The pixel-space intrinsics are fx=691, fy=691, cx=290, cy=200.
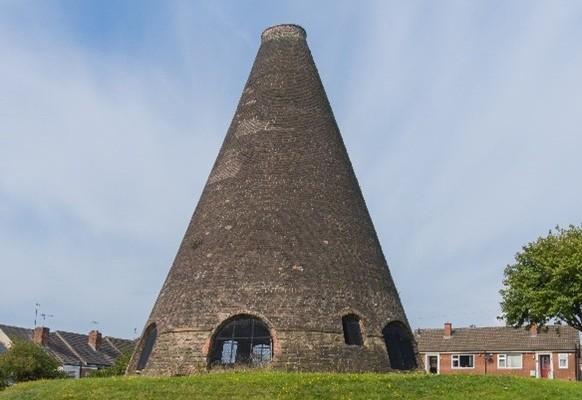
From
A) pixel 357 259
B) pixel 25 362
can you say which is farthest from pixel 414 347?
pixel 25 362

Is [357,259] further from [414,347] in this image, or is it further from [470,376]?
[470,376]

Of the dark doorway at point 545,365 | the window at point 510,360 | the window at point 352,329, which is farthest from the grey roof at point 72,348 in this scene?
the window at point 352,329

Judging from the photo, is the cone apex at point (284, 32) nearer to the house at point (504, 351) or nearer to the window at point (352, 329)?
the window at point (352, 329)

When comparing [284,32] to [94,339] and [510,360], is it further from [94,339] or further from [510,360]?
[94,339]

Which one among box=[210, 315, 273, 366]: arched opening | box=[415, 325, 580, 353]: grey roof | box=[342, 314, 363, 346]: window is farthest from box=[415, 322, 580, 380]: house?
box=[210, 315, 273, 366]: arched opening

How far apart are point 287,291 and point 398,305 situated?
164 inches

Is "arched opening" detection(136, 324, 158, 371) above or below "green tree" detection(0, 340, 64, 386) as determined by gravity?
above

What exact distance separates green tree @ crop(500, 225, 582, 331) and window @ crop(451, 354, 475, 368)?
24.2 meters

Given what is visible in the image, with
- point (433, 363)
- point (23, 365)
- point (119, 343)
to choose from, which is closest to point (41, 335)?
point (119, 343)

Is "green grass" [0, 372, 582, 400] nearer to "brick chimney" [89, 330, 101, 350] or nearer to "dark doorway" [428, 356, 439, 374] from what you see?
"dark doorway" [428, 356, 439, 374]

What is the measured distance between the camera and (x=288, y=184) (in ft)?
69.5

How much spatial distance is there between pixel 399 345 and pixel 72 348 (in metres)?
38.5

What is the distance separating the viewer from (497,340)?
50.4 m

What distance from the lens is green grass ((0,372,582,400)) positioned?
15.1 meters
